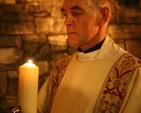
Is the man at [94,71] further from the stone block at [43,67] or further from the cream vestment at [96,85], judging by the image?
the stone block at [43,67]

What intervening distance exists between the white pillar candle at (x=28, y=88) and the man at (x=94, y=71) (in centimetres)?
39

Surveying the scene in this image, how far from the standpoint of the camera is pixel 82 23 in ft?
3.83

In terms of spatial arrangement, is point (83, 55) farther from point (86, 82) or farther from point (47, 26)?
point (47, 26)

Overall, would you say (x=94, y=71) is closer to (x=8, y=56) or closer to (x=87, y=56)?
(x=87, y=56)

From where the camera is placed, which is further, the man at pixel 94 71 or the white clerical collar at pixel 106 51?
the white clerical collar at pixel 106 51

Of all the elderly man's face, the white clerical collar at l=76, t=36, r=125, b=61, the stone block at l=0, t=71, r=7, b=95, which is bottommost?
the stone block at l=0, t=71, r=7, b=95

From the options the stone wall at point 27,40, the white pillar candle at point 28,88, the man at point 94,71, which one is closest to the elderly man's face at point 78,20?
the man at point 94,71

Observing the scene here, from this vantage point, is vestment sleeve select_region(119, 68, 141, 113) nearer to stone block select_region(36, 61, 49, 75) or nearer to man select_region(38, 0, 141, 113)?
man select_region(38, 0, 141, 113)

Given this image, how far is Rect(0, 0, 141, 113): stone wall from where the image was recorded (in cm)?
232

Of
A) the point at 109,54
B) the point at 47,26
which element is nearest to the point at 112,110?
the point at 109,54

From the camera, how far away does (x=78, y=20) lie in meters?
1.17

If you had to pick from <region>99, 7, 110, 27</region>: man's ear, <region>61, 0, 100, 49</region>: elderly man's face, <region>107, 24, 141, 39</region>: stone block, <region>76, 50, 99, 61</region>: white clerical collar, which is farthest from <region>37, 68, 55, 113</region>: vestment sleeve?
<region>107, 24, 141, 39</region>: stone block

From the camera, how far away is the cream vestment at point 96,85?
1.04 metres

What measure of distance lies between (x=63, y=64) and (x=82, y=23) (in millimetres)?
356
